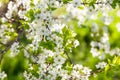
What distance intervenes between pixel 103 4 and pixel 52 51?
988 millimetres

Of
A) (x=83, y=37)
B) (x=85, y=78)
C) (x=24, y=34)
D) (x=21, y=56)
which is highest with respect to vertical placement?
(x=83, y=37)

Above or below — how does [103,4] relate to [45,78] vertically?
above

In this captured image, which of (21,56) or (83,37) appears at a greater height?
(83,37)

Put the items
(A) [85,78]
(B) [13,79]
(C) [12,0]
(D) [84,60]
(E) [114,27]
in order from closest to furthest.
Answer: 1. (A) [85,78]
2. (C) [12,0]
3. (B) [13,79]
4. (D) [84,60]
5. (E) [114,27]

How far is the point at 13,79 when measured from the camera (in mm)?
10664

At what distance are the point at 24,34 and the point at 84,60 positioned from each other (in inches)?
224

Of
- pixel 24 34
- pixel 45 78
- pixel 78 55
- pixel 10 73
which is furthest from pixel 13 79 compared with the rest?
pixel 45 78

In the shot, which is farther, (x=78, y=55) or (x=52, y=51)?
(x=78, y=55)

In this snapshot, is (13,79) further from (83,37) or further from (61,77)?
(61,77)

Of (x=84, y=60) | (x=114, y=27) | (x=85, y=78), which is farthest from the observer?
(x=114, y=27)

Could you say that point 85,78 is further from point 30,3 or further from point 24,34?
point 24,34

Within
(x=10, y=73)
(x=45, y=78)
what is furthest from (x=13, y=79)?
(x=45, y=78)

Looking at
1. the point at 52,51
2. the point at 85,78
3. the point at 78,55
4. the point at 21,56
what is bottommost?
the point at 85,78

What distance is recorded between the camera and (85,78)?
16.4ft
